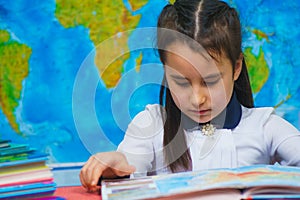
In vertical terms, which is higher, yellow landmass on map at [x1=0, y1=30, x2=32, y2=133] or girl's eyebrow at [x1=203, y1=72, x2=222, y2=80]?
yellow landmass on map at [x1=0, y1=30, x2=32, y2=133]

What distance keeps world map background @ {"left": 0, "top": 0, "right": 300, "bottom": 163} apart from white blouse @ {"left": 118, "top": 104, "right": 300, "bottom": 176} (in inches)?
31.7

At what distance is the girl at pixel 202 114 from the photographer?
941mm

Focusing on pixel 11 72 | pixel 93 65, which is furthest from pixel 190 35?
pixel 11 72

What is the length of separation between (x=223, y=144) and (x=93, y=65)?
38.8 inches

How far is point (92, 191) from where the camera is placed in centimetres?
82

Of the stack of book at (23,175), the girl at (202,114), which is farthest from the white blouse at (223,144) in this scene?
the stack of book at (23,175)

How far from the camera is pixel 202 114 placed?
975 millimetres

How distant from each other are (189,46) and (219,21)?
3.9 inches

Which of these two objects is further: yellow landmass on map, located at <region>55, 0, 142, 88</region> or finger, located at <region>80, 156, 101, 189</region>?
yellow landmass on map, located at <region>55, 0, 142, 88</region>

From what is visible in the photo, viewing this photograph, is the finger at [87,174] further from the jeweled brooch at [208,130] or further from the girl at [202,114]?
the jeweled brooch at [208,130]

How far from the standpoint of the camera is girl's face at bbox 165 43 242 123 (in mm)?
921

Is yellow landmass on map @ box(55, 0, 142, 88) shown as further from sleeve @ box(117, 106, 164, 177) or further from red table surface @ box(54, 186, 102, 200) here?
red table surface @ box(54, 186, 102, 200)

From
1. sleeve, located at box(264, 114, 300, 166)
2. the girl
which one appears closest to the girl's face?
the girl

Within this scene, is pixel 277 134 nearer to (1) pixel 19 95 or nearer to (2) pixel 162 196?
(2) pixel 162 196
